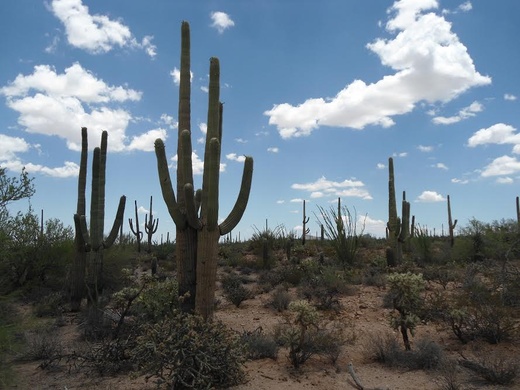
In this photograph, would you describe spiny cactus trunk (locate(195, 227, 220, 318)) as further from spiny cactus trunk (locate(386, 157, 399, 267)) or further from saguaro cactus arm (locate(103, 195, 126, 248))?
spiny cactus trunk (locate(386, 157, 399, 267))

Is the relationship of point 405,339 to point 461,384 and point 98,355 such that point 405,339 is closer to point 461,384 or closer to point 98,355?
point 461,384

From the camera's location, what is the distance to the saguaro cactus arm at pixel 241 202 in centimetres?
785

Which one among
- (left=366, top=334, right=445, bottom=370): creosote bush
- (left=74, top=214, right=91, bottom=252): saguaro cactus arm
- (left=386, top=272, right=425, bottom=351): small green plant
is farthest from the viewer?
(left=74, top=214, right=91, bottom=252): saguaro cactus arm

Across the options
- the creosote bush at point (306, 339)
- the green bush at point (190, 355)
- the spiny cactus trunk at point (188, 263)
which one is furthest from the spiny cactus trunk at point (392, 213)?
the green bush at point (190, 355)

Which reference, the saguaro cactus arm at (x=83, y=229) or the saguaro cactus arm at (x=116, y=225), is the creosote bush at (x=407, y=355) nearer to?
the saguaro cactus arm at (x=116, y=225)

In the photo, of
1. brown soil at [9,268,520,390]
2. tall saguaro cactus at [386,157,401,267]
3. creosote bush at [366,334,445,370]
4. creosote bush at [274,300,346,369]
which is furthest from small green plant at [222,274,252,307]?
tall saguaro cactus at [386,157,401,267]

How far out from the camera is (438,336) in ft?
25.9

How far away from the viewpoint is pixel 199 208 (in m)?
8.45

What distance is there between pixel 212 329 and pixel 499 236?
48.0ft

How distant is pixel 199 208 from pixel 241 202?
0.99 m

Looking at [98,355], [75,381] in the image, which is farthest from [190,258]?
[75,381]

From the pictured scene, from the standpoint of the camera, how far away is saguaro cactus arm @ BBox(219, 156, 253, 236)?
7852 mm

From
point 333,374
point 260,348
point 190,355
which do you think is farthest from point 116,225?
point 333,374

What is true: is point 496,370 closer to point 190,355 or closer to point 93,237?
point 190,355
